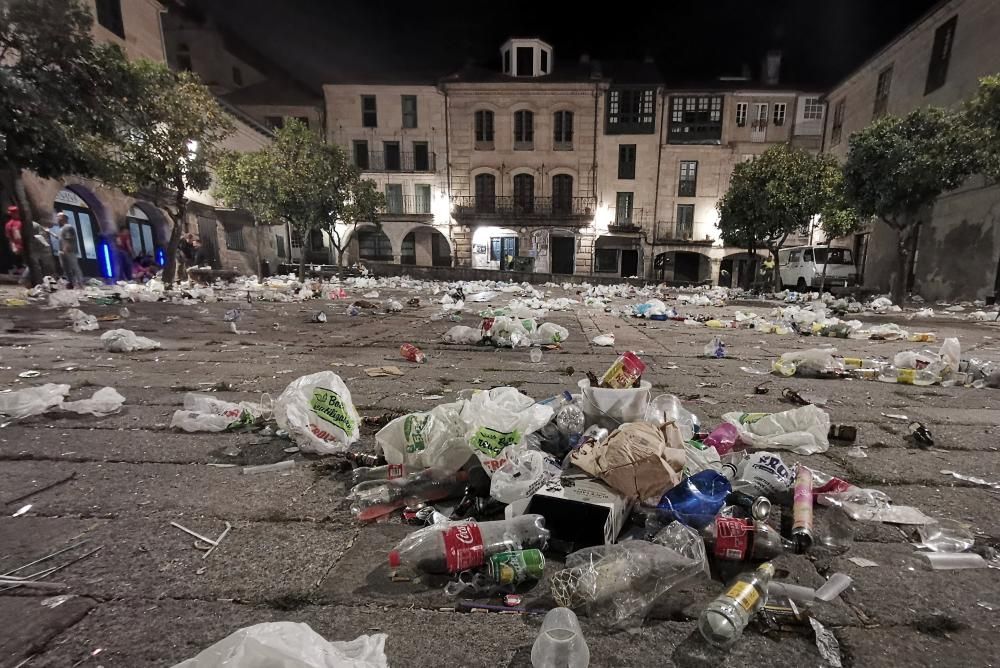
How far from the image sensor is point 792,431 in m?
2.38

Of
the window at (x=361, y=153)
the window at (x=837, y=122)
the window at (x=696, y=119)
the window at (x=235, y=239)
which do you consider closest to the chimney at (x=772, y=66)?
the window at (x=696, y=119)

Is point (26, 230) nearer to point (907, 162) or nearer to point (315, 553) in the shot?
point (315, 553)

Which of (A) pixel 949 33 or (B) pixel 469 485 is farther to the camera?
(A) pixel 949 33

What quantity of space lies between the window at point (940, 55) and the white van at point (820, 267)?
5.49 metres

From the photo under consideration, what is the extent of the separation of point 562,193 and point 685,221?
731cm

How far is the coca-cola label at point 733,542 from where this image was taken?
4.64 ft

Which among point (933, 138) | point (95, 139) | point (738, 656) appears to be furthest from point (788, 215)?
point (95, 139)

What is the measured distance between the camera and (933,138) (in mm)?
10258

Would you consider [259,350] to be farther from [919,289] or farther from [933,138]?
[919,289]

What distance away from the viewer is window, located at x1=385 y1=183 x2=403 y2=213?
1044 inches

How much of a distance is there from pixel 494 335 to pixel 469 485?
11.2 feet

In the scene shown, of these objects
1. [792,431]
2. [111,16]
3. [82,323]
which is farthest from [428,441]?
[111,16]

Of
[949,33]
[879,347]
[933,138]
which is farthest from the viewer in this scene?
[949,33]

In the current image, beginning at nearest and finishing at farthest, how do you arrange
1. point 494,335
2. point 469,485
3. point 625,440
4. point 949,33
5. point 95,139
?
point 625,440 → point 469,485 → point 494,335 → point 95,139 → point 949,33
